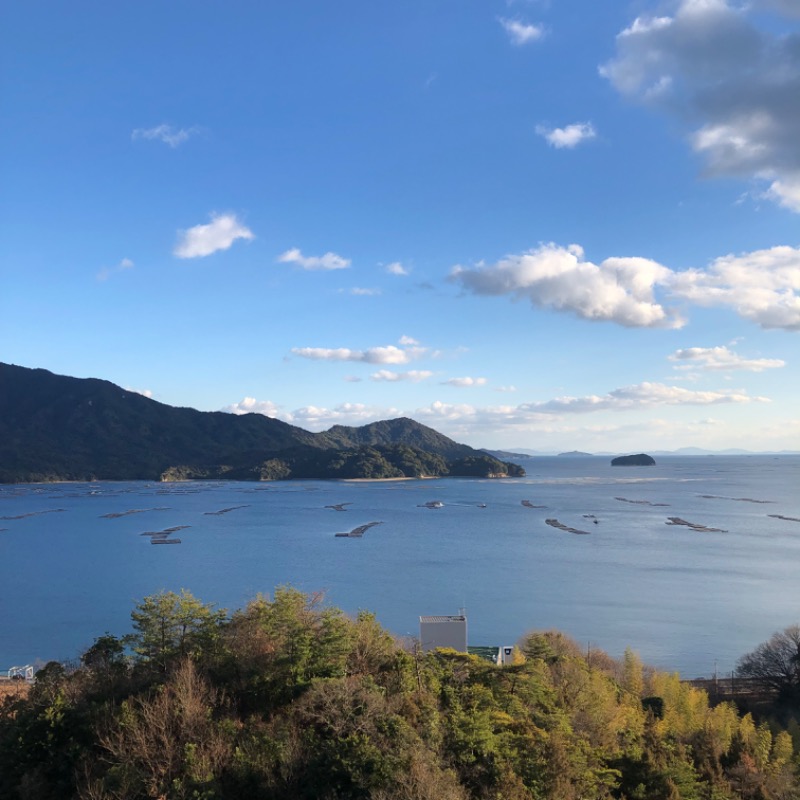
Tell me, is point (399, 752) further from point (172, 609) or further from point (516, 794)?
point (172, 609)

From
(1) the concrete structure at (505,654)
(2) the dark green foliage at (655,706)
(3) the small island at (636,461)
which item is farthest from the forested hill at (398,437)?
(2) the dark green foliage at (655,706)

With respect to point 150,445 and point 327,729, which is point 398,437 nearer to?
point 150,445

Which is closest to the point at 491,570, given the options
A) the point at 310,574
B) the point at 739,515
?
the point at 310,574

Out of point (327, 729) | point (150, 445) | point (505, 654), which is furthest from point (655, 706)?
point (150, 445)

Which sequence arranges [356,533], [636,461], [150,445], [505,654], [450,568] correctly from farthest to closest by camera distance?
[636,461]
[150,445]
[356,533]
[450,568]
[505,654]

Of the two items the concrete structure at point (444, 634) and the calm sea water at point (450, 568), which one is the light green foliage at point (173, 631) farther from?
the calm sea water at point (450, 568)

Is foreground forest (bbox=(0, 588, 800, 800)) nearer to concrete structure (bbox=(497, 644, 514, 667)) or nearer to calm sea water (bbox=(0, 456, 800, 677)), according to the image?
concrete structure (bbox=(497, 644, 514, 667))
